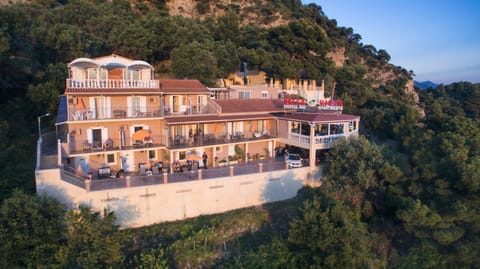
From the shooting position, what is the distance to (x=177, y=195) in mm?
19469

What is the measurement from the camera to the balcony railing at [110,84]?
2203 cm

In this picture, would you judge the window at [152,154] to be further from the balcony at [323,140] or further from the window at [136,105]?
the balcony at [323,140]

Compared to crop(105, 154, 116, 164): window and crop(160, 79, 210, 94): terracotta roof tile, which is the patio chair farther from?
crop(160, 79, 210, 94): terracotta roof tile

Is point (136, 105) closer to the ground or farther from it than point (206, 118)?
farther from it

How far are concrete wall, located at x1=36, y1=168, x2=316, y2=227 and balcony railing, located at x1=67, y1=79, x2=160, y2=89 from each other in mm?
7583

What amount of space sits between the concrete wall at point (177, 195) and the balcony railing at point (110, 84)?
758cm

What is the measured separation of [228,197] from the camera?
20875mm

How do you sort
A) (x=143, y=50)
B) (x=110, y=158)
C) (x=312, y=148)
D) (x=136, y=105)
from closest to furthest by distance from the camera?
1. (x=110, y=158)
2. (x=136, y=105)
3. (x=312, y=148)
4. (x=143, y=50)

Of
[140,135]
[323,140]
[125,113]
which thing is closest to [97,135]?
[125,113]

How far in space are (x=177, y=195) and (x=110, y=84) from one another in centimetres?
1051

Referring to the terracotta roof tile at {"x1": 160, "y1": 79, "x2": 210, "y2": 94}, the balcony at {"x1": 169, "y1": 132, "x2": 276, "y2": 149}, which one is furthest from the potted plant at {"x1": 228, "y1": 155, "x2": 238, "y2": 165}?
the terracotta roof tile at {"x1": 160, "y1": 79, "x2": 210, "y2": 94}

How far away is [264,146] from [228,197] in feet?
29.2

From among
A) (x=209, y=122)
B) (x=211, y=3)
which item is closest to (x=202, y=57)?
(x=209, y=122)

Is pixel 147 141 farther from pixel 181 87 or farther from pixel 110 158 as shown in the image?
pixel 181 87
